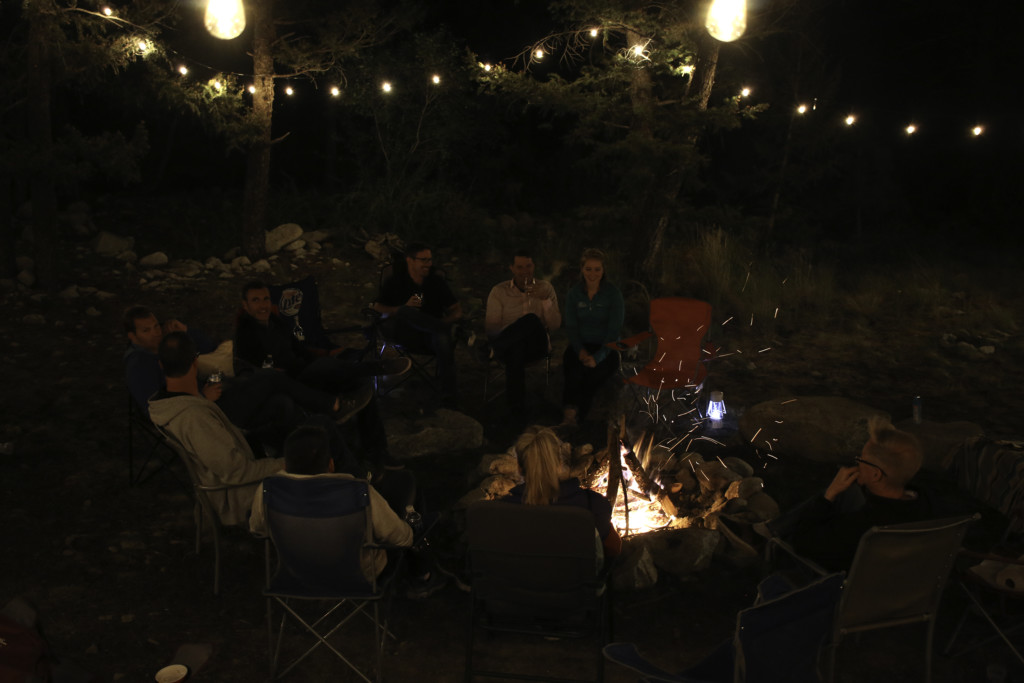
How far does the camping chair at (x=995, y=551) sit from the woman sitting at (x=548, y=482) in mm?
1317

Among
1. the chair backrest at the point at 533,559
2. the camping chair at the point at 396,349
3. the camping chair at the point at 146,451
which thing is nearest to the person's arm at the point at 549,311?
the camping chair at the point at 396,349

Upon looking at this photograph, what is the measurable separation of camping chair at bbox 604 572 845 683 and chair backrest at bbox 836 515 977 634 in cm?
44

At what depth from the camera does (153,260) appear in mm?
8867

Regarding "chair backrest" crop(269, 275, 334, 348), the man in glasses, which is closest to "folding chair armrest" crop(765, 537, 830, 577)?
the man in glasses

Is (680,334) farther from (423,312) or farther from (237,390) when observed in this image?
(237,390)

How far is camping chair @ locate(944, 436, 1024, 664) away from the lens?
3018mm

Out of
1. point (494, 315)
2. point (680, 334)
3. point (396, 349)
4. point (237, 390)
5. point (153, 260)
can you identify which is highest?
point (153, 260)

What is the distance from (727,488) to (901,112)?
1300 centimetres

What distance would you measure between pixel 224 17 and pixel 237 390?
1.95 metres

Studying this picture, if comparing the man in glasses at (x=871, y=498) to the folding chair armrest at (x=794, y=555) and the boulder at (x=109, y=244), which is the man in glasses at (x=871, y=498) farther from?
the boulder at (x=109, y=244)

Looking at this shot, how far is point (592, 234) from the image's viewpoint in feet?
35.7

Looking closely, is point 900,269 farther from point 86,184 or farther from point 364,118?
point 86,184

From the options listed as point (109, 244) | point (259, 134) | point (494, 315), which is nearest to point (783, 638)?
point (494, 315)

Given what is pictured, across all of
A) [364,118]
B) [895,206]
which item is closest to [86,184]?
[364,118]
